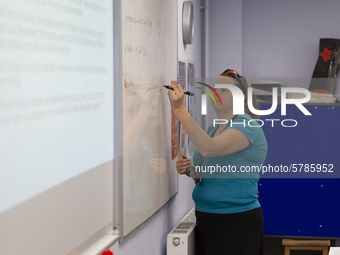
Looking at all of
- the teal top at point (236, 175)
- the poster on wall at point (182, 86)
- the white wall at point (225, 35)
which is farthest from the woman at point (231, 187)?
the white wall at point (225, 35)

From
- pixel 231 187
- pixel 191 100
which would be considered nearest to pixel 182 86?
pixel 191 100

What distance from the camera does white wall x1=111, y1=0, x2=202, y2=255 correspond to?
224 centimetres

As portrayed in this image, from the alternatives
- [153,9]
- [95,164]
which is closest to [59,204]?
[95,164]

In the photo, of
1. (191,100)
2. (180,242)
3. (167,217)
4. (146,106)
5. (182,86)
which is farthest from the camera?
(191,100)

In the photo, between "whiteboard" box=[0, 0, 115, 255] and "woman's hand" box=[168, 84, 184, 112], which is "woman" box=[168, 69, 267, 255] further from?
"whiteboard" box=[0, 0, 115, 255]

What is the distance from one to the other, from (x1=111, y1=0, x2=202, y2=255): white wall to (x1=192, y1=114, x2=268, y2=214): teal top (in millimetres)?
314

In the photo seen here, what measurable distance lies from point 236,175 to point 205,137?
261 mm

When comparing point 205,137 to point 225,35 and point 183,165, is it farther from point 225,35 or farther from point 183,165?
point 225,35

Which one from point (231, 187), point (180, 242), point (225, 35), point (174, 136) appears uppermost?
point (225, 35)

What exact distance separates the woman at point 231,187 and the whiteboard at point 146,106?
175 mm

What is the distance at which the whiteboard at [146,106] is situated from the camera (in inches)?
80.9

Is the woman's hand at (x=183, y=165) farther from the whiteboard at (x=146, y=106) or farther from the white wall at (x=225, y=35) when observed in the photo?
the white wall at (x=225, y=35)

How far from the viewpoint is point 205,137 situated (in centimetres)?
245

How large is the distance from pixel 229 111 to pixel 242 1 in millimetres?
2444
